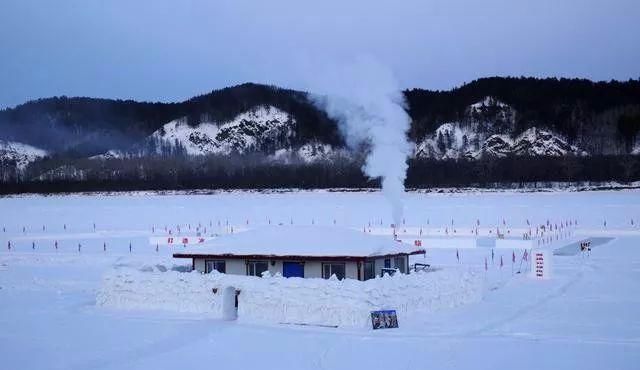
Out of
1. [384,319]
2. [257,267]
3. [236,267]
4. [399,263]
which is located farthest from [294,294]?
[399,263]

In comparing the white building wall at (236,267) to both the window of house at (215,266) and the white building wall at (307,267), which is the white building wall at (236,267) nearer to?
the white building wall at (307,267)

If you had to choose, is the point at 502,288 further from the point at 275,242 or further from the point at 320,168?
the point at 320,168

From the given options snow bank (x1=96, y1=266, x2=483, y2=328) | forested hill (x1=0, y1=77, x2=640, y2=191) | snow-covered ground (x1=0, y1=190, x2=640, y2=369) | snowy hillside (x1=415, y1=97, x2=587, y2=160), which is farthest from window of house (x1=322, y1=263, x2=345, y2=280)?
snowy hillside (x1=415, y1=97, x2=587, y2=160)

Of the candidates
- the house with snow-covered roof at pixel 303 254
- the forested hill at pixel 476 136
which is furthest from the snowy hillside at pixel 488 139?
the house with snow-covered roof at pixel 303 254

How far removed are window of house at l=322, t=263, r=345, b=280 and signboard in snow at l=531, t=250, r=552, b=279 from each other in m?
7.66

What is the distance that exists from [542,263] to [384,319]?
9185mm

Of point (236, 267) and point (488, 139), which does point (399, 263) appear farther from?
point (488, 139)

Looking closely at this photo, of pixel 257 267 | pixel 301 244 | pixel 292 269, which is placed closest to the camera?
pixel 292 269

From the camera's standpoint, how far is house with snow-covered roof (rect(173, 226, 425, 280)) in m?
20.1

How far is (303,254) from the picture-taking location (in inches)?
802

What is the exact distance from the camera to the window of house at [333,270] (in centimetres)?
2009

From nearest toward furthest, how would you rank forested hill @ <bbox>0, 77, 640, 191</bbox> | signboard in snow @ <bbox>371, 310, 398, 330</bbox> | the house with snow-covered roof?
signboard in snow @ <bbox>371, 310, 398, 330</bbox>
the house with snow-covered roof
forested hill @ <bbox>0, 77, 640, 191</bbox>

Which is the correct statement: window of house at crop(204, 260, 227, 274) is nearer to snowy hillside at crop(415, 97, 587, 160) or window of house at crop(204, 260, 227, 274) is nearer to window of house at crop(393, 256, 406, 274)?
window of house at crop(393, 256, 406, 274)

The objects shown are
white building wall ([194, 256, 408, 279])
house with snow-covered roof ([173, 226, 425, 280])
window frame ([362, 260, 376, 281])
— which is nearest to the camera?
window frame ([362, 260, 376, 281])
